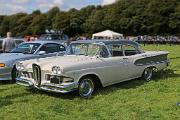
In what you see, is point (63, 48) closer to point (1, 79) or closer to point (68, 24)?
point (1, 79)

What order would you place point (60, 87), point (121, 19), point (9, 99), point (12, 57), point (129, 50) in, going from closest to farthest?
point (60, 87) < point (9, 99) < point (129, 50) < point (12, 57) < point (121, 19)

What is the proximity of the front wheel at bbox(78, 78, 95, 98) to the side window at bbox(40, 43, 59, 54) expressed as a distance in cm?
397

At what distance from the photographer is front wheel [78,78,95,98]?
9433 millimetres

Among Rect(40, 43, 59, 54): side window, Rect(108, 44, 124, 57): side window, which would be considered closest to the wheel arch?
Rect(108, 44, 124, 57): side window

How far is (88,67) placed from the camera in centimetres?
950

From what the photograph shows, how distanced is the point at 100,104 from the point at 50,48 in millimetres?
5286

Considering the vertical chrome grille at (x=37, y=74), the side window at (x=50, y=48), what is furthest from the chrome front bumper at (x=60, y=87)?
the side window at (x=50, y=48)

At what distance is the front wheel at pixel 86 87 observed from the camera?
30.9 ft

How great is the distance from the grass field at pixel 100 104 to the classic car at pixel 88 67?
1.07 ft

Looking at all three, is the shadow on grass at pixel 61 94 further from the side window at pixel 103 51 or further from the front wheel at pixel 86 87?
the side window at pixel 103 51

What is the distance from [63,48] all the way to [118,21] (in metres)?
68.3

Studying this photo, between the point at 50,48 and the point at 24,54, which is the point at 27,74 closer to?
the point at 24,54

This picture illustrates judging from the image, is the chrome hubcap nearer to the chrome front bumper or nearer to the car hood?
the chrome front bumper

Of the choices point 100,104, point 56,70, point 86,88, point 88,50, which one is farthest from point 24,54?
point 100,104
